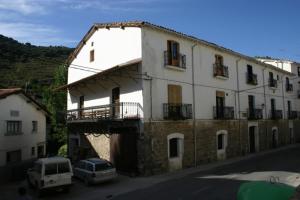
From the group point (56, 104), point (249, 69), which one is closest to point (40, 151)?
point (56, 104)

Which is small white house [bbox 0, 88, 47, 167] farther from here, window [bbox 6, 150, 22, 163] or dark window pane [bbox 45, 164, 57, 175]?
dark window pane [bbox 45, 164, 57, 175]

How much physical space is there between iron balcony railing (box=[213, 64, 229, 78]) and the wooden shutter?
15.9 ft

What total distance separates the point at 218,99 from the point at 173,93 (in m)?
6.19

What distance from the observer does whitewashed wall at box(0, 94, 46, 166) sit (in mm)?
25375

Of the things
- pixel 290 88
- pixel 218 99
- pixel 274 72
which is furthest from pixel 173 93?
pixel 290 88

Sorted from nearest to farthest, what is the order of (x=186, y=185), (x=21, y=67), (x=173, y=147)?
(x=186, y=185), (x=173, y=147), (x=21, y=67)

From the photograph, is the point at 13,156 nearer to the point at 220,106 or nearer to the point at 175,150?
the point at 175,150

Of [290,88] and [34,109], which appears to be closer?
[34,109]

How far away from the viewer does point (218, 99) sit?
27312mm

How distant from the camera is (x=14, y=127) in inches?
1062

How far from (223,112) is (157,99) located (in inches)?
316

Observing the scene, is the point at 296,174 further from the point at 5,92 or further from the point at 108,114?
the point at 5,92

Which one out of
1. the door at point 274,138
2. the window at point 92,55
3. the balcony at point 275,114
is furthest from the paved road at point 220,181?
the window at point 92,55

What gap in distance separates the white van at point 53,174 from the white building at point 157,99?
431cm
